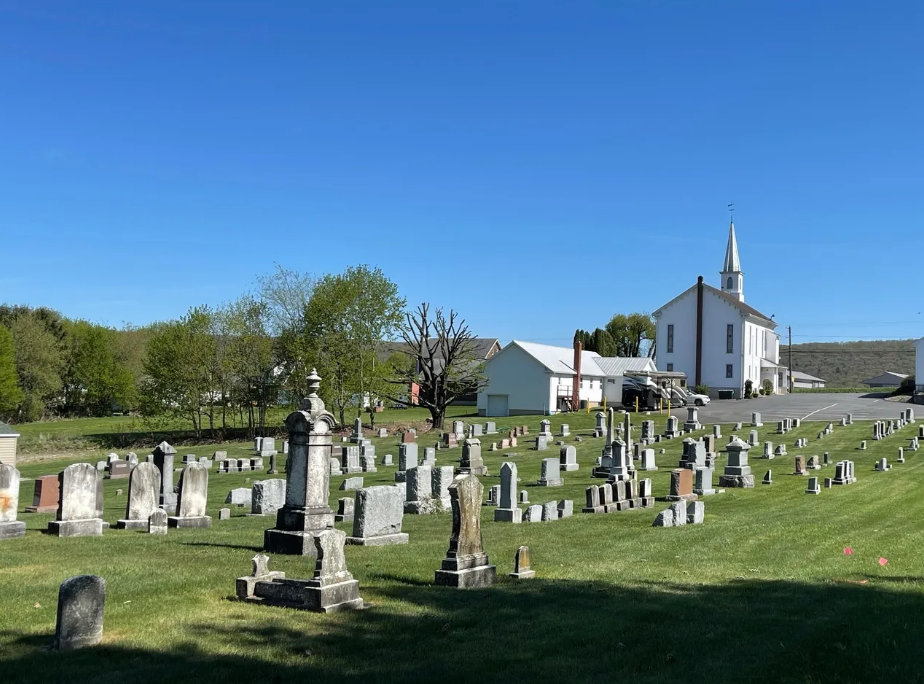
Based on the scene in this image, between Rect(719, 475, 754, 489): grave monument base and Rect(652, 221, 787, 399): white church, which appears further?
Rect(652, 221, 787, 399): white church

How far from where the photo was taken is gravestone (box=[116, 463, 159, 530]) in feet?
53.6

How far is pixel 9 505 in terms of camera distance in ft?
49.5

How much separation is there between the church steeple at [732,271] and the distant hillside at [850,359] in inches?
1271

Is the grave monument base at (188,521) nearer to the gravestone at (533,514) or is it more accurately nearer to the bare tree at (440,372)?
the gravestone at (533,514)

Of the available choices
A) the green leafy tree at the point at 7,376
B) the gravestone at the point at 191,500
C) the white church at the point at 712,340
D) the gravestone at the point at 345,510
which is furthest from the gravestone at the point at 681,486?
the green leafy tree at the point at 7,376

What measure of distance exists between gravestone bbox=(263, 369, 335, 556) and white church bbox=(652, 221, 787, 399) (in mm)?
66600

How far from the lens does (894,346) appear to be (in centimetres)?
11975

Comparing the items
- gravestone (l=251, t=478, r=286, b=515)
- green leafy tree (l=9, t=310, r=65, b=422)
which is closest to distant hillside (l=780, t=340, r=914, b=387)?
green leafy tree (l=9, t=310, r=65, b=422)

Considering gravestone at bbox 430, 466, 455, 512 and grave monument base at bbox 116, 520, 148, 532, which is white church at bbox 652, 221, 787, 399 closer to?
gravestone at bbox 430, 466, 455, 512

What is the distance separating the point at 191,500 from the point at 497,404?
161 feet

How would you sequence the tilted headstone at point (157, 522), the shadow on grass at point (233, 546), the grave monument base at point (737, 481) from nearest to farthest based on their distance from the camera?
1. the shadow on grass at point (233, 546)
2. the tilted headstone at point (157, 522)
3. the grave monument base at point (737, 481)

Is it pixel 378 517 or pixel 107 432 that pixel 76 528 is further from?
pixel 107 432

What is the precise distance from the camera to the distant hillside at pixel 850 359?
114250 millimetres

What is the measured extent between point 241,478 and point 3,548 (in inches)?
669
